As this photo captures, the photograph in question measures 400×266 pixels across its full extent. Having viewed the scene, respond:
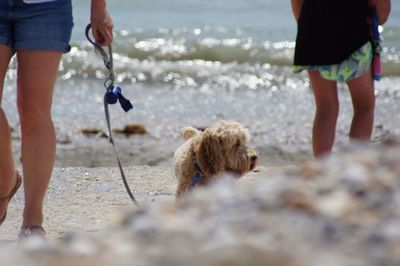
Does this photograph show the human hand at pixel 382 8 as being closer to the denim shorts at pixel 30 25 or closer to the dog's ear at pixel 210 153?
Answer: the dog's ear at pixel 210 153

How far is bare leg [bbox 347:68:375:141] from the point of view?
6230 mm

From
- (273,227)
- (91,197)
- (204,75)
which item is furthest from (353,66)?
(204,75)

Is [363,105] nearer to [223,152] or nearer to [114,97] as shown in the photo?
[223,152]

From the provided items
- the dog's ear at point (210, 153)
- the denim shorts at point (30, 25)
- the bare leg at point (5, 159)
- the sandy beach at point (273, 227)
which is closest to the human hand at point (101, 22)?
the denim shorts at point (30, 25)

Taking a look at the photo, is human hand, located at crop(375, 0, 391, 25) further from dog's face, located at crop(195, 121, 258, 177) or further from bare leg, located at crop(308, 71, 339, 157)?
dog's face, located at crop(195, 121, 258, 177)

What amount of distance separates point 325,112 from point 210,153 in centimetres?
80

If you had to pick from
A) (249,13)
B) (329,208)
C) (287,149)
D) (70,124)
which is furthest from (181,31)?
(329,208)

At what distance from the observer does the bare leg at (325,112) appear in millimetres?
6293

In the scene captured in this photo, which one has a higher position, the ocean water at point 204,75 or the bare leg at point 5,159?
the bare leg at point 5,159

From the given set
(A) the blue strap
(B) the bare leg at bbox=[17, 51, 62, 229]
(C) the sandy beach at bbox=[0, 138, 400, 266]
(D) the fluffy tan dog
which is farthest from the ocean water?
(C) the sandy beach at bbox=[0, 138, 400, 266]

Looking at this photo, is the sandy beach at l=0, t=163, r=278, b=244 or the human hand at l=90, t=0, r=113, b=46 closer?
the human hand at l=90, t=0, r=113, b=46

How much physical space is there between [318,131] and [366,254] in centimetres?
355

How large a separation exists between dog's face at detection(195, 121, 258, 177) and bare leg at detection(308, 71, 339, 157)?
1.62ft

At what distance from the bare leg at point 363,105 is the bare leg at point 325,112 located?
0.41 feet
